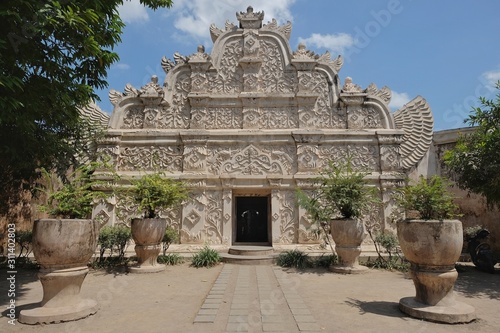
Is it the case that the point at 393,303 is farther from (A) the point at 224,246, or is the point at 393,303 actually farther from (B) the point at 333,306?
(A) the point at 224,246

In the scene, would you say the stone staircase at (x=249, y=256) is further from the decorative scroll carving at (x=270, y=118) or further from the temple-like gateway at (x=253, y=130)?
the decorative scroll carving at (x=270, y=118)

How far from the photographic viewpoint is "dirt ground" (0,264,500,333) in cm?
389

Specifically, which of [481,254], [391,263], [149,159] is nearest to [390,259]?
[391,263]

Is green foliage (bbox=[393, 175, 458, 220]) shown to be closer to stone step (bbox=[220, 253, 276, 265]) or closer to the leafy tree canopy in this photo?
stone step (bbox=[220, 253, 276, 265])

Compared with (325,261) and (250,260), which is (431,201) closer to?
(325,261)

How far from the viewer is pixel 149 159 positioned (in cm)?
1087

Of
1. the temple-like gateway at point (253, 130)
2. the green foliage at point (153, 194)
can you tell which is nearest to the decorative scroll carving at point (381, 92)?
the temple-like gateway at point (253, 130)

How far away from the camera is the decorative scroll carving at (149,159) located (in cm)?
1083

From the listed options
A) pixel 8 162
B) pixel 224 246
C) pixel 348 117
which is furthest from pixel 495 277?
pixel 8 162

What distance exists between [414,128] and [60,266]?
11819 mm

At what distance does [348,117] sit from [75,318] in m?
10.0

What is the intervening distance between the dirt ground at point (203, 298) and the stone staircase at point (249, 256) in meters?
0.88

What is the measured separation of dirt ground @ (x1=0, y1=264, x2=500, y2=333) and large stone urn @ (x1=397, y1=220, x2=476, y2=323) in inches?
8.6

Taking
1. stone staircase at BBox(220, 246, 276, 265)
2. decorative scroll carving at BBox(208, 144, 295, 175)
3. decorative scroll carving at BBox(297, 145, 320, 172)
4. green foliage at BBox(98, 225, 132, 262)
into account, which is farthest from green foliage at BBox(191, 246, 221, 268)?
decorative scroll carving at BBox(297, 145, 320, 172)
